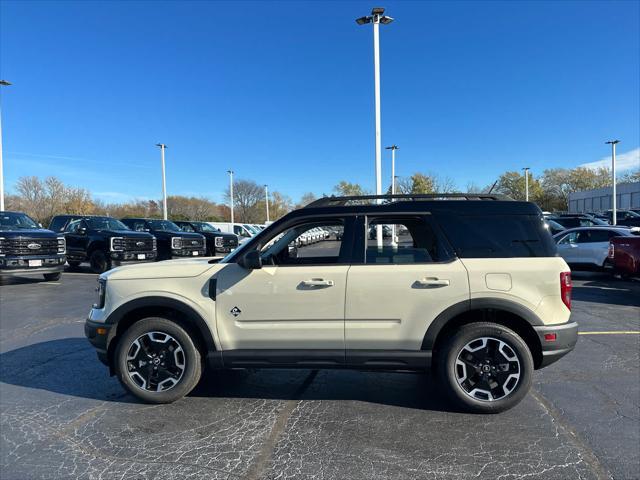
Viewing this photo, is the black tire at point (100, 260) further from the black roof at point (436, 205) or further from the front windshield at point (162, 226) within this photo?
the black roof at point (436, 205)

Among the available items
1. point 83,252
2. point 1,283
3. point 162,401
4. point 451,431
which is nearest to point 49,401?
point 162,401

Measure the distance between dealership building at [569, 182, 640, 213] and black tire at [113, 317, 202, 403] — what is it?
74.9m

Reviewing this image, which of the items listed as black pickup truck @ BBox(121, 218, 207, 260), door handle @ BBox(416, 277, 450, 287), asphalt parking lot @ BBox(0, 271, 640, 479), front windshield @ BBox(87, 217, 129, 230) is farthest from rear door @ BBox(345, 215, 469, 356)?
black pickup truck @ BBox(121, 218, 207, 260)

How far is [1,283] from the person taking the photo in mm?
12984

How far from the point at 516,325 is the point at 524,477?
1.39 metres

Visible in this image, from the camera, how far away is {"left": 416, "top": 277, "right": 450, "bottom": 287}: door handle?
373cm

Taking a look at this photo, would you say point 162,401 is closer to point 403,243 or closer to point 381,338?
point 381,338

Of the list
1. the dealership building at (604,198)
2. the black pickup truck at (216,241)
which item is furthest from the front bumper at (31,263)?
the dealership building at (604,198)

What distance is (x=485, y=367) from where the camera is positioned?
378 cm

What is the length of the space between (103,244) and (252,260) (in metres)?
13.0

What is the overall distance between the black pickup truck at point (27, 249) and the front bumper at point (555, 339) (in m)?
12.8

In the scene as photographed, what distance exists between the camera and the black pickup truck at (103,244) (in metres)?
14.7

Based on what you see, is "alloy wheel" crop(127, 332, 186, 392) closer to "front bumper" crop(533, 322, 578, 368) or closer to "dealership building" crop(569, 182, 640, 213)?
"front bumper" crop(533, 322, 578, 368)

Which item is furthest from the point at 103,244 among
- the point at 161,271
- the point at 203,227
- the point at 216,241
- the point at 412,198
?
the point at 412,198
